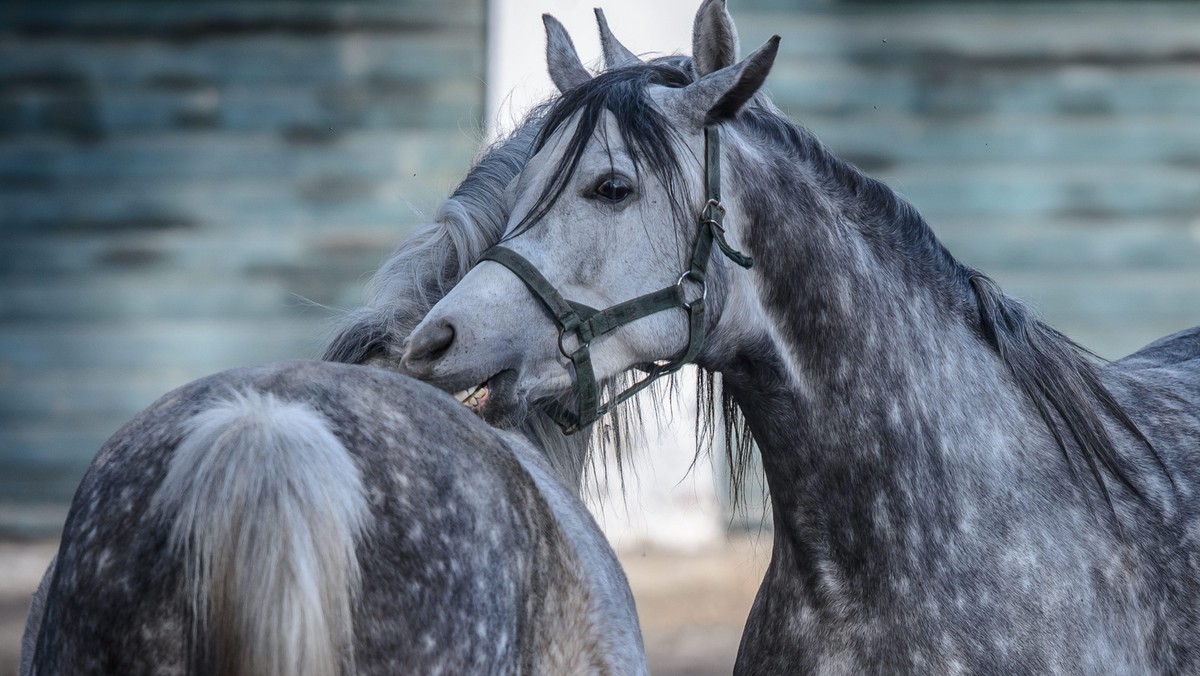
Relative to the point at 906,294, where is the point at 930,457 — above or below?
below

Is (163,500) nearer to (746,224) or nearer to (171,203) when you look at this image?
(746,224)

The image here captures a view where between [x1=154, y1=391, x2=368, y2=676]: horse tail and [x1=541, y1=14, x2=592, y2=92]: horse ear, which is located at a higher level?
[x1=541, y1=14, x2=592, y2=92]: horse ear

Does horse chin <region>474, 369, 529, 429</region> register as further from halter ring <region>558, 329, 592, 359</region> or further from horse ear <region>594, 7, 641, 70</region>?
horse ear <region>594, 7, 641, 70</region>

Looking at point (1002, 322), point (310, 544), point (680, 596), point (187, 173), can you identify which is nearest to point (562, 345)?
point (310, 544)

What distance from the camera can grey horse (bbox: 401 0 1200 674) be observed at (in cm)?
192

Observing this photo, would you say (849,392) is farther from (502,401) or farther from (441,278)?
(441,278)

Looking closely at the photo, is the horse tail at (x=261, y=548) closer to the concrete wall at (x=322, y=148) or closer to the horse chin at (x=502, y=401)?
the horse chin at (x=502, y=401)

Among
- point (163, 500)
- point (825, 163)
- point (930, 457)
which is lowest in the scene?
point (930, 457)

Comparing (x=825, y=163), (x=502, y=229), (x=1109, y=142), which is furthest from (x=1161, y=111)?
(x=502, y=229)

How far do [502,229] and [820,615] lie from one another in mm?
882

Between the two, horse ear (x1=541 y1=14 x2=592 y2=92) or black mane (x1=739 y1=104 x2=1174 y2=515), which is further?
horse ear (x1=541 y1=14 x2=592 y2=92)

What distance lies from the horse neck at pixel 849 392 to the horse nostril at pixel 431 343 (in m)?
0.53

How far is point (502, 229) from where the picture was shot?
2.17 m

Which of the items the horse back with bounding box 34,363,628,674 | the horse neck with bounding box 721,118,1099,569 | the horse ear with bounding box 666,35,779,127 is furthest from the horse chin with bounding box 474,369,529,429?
the horse ear with bounding box 666,35,779,127
